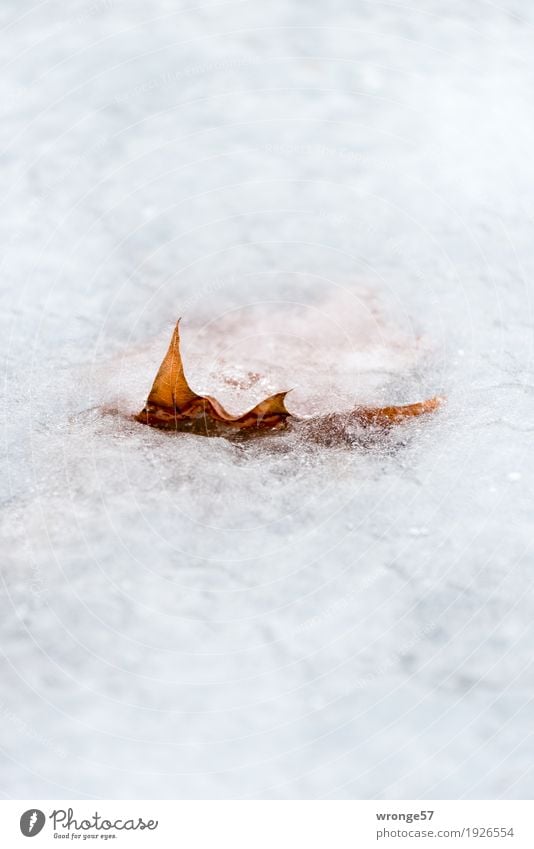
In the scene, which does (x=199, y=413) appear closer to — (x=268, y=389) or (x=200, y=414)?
(x=200, y=414)

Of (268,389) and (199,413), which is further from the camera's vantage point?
(268,389)

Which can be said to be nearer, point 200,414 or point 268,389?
point 200,414

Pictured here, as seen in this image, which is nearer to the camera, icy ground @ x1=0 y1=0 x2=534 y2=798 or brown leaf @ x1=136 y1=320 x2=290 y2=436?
icy ground @ x1=0 y1=0 x2=534 y2=798

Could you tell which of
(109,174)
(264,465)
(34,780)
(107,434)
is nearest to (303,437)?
(264,465)

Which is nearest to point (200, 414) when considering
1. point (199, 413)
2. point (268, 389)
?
point (199, 413)

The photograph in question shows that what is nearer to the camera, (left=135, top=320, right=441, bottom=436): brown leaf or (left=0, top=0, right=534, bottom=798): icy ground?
(left=0, top=0, right=534, bottom=798): icy ground

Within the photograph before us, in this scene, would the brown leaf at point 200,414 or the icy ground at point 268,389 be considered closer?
the icy ground at point 268,389

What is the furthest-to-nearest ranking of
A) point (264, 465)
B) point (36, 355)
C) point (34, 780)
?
point (36, 355), point (264, 465), point (34, 780)

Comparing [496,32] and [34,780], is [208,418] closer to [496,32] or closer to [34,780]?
[34,780]
